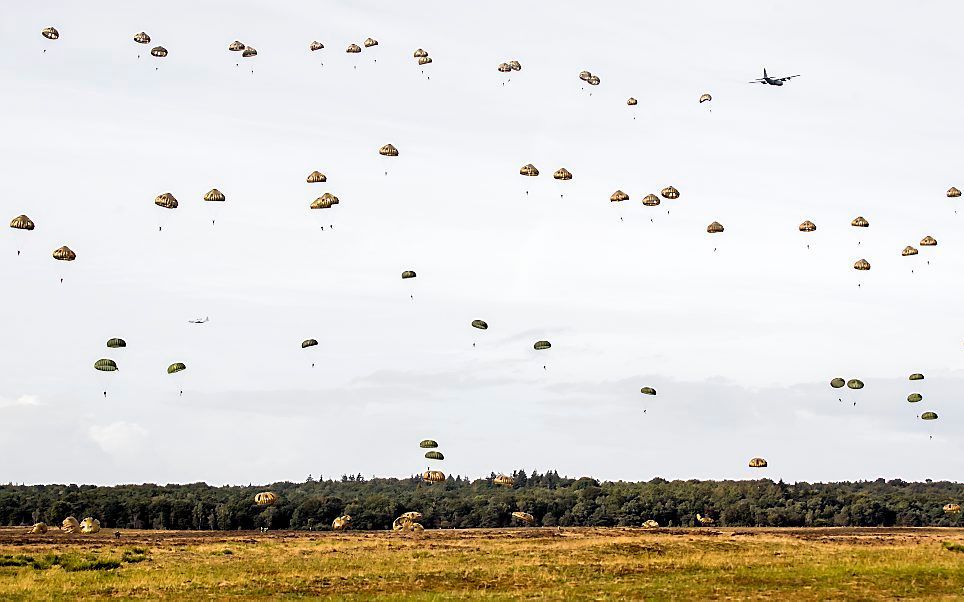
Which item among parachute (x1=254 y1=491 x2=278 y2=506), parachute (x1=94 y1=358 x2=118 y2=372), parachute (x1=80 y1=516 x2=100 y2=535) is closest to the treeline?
parachute (x1=254 y1=491 x2=278 y2=506)

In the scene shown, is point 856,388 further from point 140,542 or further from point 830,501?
point 140,542

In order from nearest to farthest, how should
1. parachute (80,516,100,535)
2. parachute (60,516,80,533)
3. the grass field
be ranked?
the grass field < parachute (80,516,100,535) < parachute (60,516,80,533)

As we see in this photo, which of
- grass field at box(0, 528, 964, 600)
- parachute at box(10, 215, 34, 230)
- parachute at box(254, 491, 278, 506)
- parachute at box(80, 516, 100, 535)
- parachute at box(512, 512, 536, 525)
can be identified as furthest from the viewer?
parachute at box(512, 512, 536, 525)

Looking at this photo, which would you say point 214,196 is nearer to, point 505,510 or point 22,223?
point 22,223

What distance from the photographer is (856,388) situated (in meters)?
100

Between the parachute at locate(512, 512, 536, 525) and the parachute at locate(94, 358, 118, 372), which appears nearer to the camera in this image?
the parachute at locate(94, 358, 118, 372)

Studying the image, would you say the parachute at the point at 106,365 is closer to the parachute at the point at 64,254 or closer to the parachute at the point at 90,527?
the parachute at the point at 64,254

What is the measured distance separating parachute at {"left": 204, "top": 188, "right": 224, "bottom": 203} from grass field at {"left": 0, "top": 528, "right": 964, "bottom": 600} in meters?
24.2

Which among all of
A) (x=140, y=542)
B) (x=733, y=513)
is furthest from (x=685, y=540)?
(x=733, y=513)

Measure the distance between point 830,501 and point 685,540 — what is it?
6966 centimetres

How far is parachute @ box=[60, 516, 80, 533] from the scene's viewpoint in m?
107

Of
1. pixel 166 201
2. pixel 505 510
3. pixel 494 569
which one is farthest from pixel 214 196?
pixel 505 510

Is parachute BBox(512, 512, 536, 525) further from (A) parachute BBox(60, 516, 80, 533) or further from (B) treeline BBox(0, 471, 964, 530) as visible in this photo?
(A) parachute BBox(60, 516, 80, 533)

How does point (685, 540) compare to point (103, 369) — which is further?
point (103, 369)
